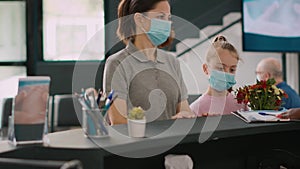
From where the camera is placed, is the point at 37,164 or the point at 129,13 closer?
the point at 37,164

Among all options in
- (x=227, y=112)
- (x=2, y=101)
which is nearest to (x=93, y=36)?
(x=2, y=101)

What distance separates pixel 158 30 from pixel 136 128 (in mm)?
686

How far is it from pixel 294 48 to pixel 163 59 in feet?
14.2

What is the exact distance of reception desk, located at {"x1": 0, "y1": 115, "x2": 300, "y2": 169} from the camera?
148 centimetres

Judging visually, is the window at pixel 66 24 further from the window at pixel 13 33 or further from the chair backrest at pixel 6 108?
the chair backrest at pixel 6 108

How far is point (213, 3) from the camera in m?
6.58

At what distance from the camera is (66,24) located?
6383 millimetres

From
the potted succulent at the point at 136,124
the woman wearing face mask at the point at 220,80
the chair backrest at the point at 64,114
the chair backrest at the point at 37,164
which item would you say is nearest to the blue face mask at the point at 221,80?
the woman wearing face mask at the point at 220,80

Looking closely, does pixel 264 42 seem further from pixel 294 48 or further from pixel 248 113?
pixel 248 113

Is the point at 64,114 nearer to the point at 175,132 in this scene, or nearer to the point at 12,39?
the point at 12,39

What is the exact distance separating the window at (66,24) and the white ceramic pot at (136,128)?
4.71 m

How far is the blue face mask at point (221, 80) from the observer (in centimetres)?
254

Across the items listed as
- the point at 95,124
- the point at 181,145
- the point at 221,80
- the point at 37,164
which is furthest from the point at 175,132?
the point at 221,80

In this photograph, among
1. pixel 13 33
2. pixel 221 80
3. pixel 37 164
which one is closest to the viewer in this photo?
pixel 37 164
